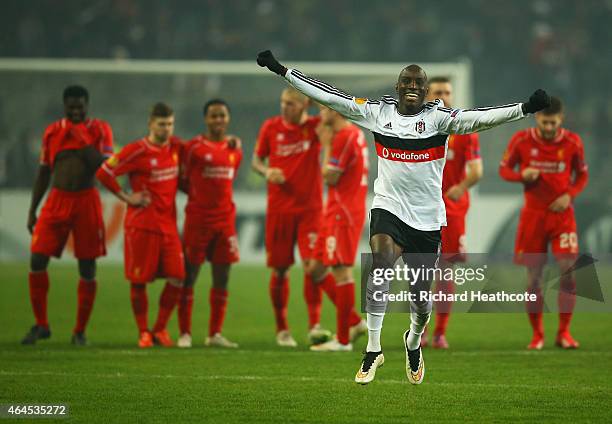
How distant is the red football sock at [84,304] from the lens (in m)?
10.4

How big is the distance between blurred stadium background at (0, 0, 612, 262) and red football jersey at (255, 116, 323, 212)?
6.76 m

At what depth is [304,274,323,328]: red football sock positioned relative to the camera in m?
11.0

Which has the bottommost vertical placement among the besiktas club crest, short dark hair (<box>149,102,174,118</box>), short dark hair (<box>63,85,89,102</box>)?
the besiktas club crest

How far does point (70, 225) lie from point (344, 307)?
2.58 meters

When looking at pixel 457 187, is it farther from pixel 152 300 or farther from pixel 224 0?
pixel 224 0

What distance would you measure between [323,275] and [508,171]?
1.96 meters

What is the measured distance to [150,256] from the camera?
34.0 ft

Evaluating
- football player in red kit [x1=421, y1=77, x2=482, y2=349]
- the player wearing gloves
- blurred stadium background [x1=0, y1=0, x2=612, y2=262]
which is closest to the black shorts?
the player wearing gloves

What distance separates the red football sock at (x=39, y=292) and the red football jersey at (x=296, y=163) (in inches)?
86.9

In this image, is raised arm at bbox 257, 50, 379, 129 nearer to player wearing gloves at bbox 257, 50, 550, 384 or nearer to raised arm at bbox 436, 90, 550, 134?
player wearing gloves at bbox 257, 50, 550, 384

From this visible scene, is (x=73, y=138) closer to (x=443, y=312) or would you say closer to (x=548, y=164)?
(x=443, y=312)

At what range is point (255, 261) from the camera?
18.7 meters

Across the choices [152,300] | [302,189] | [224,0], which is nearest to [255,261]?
[152,300]

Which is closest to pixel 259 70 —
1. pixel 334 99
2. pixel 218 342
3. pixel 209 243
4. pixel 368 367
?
pixel 209 243
